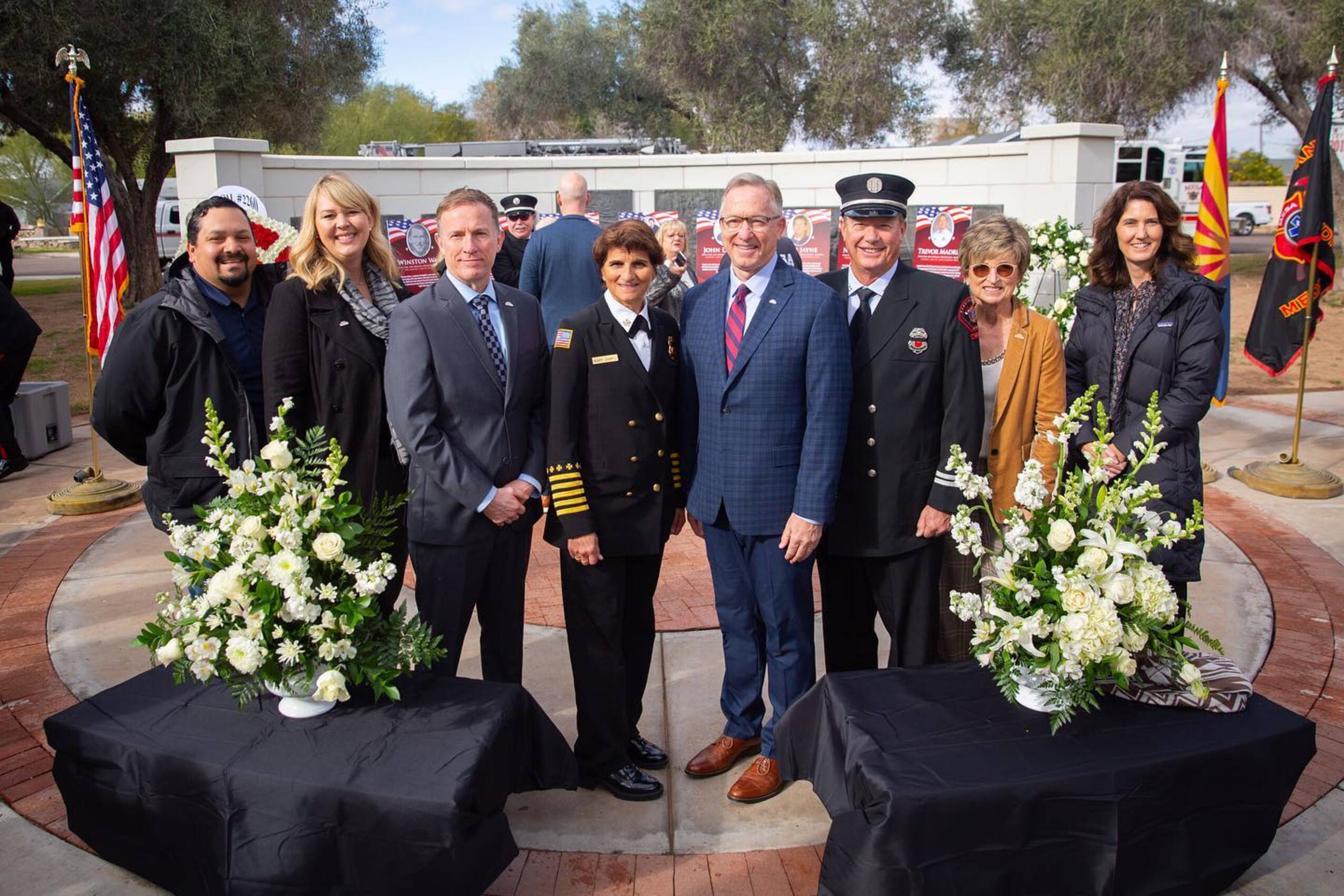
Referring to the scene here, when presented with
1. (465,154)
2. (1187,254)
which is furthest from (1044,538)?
(465,154)

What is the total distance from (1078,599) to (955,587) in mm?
1069

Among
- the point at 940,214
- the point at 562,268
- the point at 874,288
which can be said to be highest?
the point at 940,214

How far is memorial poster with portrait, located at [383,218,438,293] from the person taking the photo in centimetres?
1023

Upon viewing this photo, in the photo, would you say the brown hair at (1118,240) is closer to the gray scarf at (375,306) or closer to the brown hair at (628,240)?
the brown hair at (628,240)

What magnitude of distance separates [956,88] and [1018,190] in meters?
15.9

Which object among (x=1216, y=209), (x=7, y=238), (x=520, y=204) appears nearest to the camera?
(x=1216, y=209)

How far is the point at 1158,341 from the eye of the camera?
12.4ft

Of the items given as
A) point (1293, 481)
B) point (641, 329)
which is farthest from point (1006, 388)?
point (1293, 481)

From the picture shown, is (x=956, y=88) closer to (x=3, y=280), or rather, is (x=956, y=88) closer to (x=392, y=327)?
(x=3, y=280)

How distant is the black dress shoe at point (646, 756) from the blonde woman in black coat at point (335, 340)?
109cm

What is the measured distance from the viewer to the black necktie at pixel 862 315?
322cm

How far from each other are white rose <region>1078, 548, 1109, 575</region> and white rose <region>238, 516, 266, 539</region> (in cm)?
207

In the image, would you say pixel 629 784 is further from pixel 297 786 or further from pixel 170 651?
pixel 170 651

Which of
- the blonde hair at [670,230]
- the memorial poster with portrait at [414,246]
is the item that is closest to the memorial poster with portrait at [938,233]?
the blonde hair at [670,230]
